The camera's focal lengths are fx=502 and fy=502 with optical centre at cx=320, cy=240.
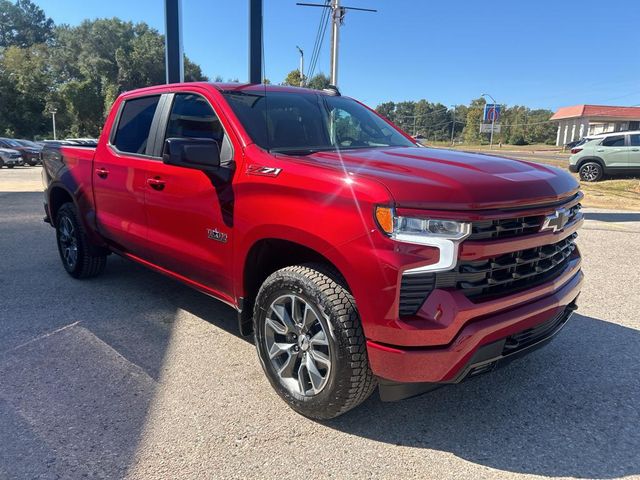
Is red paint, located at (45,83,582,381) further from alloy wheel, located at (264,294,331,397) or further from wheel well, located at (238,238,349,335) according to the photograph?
alloy wheel, located at (264,294,331,397)

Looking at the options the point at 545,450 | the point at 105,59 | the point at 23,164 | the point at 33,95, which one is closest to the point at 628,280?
the point at 545,450

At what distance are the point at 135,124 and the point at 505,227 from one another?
334 cm

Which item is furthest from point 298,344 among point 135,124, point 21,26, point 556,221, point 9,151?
point 21,26

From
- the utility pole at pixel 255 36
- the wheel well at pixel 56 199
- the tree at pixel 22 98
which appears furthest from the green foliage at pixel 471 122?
the wheel well at pixel 56 199

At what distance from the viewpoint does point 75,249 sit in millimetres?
5438

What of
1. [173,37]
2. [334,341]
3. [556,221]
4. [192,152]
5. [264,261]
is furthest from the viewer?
[173,37]

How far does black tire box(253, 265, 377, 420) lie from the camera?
2.58 m

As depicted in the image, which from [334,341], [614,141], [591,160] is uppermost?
[614,141]

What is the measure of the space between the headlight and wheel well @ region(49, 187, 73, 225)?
4397 millimetres

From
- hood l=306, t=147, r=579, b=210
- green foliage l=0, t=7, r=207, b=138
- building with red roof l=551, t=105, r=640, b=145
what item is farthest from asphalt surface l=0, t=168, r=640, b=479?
building with red roof l=551, t=105, r=640, b=145

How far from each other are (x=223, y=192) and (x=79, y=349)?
5.67 feet

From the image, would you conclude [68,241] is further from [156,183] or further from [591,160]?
[591,160]

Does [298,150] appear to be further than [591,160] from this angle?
No

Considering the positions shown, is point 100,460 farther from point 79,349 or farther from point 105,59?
point 105,59
